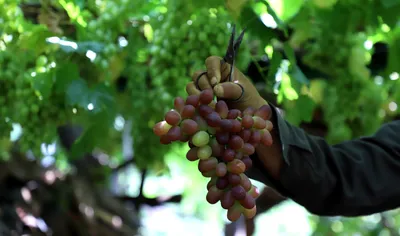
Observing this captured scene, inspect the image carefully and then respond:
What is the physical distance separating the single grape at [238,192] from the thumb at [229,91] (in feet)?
0.43

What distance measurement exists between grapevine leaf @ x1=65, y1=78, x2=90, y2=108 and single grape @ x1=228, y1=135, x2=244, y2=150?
491mm

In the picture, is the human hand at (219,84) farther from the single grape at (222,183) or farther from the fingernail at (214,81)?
the single grape at (222,183)

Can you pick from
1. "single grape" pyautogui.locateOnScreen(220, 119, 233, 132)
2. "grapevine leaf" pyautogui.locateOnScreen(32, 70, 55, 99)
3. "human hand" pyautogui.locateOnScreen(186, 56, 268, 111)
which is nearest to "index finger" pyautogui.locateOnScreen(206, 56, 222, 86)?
"human hand" pyautogui.locateOnScreen(186, 56, 268, 111)

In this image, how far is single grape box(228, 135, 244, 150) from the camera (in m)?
0.71

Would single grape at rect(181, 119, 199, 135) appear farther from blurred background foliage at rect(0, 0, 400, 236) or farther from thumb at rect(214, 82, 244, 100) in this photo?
blurred background foliage at rect(0, 0, 400, 236)

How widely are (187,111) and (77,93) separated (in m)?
0.50

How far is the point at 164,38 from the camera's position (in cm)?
120

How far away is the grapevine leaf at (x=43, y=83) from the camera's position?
114 centimetres

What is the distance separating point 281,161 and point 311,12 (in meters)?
0.59

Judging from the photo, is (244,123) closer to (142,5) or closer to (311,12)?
(142,5)

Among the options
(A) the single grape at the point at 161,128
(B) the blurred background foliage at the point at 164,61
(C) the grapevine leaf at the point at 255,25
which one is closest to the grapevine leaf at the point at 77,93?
(B) the blurred background foliage at the point at 164,61

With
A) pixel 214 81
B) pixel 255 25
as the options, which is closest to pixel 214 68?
pixel 214 81

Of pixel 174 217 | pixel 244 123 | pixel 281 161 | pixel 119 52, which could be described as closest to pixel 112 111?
pixel 119 52

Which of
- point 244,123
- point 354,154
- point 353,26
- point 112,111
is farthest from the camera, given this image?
point 353,26
